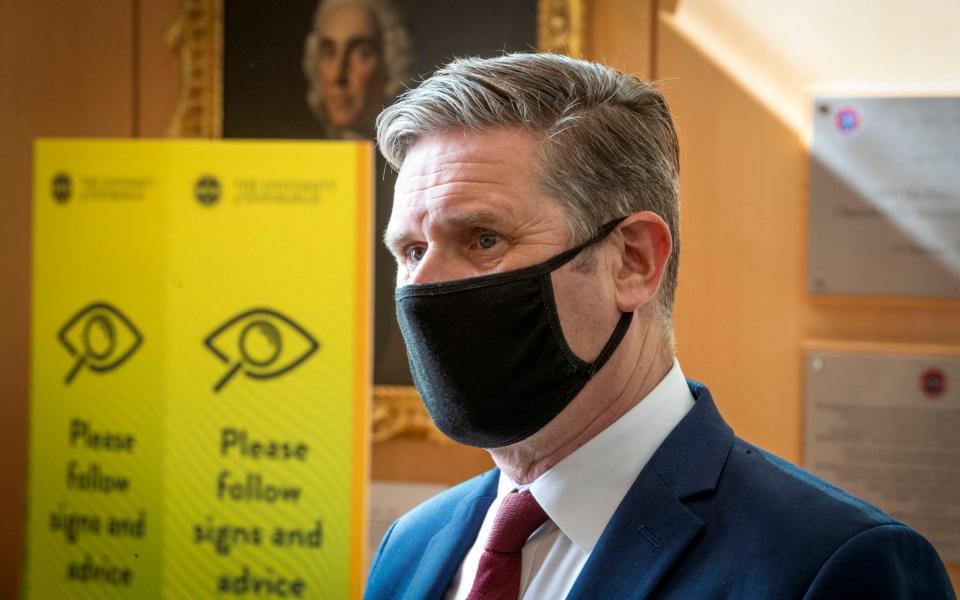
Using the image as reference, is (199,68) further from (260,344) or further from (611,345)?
(611,345)

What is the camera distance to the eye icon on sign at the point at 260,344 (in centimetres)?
305

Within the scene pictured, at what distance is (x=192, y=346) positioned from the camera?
3.11 m

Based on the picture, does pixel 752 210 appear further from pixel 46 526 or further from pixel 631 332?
pixel 46 526

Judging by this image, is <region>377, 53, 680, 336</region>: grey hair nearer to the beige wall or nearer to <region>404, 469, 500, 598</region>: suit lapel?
<region>404, 469, 500, 598</region>: suit lapel

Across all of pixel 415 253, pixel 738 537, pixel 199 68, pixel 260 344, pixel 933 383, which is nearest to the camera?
pixel 738 537

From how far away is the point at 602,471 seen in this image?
1372 mm

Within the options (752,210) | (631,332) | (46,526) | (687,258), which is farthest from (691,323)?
(46,526)

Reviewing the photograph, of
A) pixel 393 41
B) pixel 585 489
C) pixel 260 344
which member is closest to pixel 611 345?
pixel 585 489

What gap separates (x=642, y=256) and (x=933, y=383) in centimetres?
222

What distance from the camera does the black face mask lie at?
140cm

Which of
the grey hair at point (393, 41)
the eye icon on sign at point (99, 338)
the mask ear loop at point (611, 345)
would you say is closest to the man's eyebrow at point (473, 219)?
the mask ear loop at point (611, 345)

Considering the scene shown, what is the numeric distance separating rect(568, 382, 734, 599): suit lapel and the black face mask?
165 millimetres

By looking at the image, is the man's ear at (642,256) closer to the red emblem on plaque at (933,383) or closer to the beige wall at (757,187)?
the beige wall at (757,187)

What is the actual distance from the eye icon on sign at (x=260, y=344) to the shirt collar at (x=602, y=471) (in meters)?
1.76
